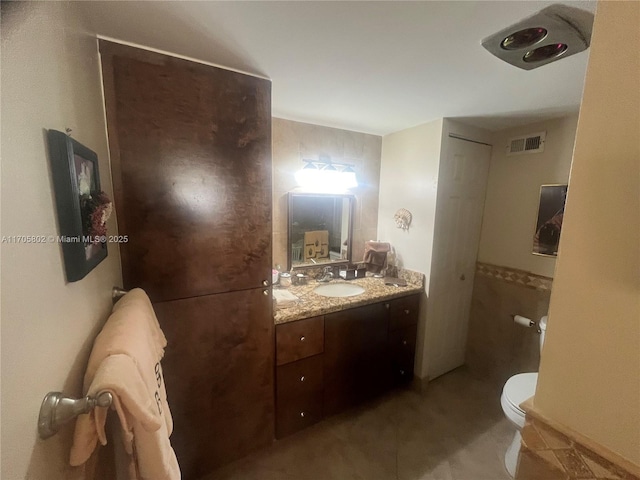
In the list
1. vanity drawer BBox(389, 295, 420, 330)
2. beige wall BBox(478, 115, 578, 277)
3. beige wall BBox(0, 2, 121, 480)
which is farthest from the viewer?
vanity drawer BBox(389, 295, 420, 330)

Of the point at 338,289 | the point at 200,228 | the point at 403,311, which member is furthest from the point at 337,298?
the point at 200,228

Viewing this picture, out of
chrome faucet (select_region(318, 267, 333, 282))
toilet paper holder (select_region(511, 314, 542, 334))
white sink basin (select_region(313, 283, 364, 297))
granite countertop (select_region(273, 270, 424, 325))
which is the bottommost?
toilet paper holder (select_region(511, 314, 542, 334))

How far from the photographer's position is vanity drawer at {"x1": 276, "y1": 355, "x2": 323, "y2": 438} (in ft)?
4.87

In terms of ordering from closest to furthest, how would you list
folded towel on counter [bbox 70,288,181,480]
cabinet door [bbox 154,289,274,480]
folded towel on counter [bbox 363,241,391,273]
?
1. folded towel on counter [bbox 70,288,181,480]
2. cabinet door [bbox 154,289,274,480]
3. folded towel on counter [bbox 363,241,391,273]

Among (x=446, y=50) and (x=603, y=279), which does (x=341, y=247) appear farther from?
(x=603, y=279)

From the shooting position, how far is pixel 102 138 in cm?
93

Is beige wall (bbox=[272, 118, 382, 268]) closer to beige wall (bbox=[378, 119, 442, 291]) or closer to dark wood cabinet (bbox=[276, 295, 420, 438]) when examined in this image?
beige wall (bbox=[378, 119, 442, 291])

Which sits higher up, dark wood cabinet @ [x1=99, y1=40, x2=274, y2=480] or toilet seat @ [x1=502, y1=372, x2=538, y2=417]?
dark wood cabinet @ [x1=99, y1=40, x2=274, y2=480]

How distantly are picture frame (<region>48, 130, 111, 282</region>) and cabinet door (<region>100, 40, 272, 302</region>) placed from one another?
1.18 feet

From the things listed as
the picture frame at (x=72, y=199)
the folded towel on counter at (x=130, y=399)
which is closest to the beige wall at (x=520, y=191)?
the folded towel on counter at (x=130, y=399)

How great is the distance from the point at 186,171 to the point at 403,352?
187 cm

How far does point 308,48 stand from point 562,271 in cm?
109

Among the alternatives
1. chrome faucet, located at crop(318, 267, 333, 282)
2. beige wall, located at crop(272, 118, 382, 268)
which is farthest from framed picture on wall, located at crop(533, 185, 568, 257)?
chrome faucet, located at crop(318, 267, 333, 282)

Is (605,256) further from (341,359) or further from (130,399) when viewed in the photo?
(341,359)
